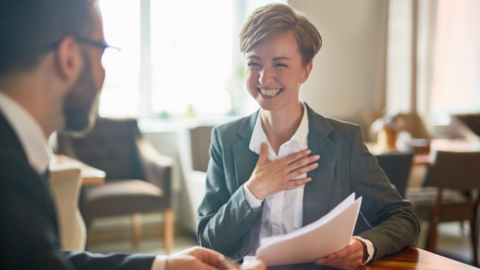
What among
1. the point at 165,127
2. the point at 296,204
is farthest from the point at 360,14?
the point at 296,204

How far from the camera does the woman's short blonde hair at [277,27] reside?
1295mm

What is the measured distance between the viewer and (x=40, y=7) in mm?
643

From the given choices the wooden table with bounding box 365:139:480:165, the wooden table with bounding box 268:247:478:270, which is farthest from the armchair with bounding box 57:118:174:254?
the wooden table with bounding box 268:247:478:270

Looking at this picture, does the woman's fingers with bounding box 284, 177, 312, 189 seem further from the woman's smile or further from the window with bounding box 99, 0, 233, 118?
the window with bounding box 99, 0, 233, 118

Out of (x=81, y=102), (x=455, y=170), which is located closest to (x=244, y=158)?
(x=81, y=102)

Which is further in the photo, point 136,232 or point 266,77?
point 136,232

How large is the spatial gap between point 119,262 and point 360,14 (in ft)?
15.8

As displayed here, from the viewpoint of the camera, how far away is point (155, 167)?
150 inches

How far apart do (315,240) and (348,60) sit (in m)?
4.40

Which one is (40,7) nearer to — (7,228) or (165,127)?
(7,228)

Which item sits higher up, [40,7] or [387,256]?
[40,7]

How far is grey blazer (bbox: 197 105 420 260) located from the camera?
47.6 inches

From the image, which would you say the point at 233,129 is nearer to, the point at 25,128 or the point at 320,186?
the point at 320,186

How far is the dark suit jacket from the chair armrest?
306cm
